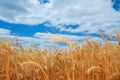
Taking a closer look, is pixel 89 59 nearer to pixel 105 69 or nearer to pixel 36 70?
pixel 105 69

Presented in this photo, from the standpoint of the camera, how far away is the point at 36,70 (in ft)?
11.0

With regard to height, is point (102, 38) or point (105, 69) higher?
point (102, 38)

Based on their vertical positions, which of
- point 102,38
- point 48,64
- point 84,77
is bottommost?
point 84,77

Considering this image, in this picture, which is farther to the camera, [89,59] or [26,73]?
[26,73]

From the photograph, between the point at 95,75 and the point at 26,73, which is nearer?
the point at 95,75

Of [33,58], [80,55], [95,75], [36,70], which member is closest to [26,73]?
[36,70]

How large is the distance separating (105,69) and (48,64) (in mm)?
1071

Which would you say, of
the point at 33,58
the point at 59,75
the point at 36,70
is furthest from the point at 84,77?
the point at 33,58

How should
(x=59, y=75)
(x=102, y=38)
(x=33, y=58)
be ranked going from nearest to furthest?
1. (x=102, y=38)
2. (x=59, y=75)
3. (x=33, y=58)

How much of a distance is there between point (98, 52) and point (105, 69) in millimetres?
517

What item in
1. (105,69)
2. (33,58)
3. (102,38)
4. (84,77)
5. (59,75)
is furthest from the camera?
(33,58)

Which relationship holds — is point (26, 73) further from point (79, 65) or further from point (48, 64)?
point (79, 65)

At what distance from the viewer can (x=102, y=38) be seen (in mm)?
3104

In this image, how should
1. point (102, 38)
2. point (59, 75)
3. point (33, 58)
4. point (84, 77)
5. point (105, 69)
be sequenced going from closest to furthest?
point (105, 69), point (84, 77), point (102, 38), point (59, 75), point (33, 58)
